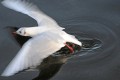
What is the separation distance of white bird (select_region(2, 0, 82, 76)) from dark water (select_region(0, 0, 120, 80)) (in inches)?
6.7

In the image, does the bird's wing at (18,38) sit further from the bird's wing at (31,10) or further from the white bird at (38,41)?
the bird's wing at (31,10)

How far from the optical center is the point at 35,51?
4598 millimetres

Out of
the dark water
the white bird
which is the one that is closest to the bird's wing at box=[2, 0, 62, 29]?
the white bird

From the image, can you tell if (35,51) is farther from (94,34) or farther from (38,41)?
(94,34)

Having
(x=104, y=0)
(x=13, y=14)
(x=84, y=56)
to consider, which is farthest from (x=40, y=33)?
(x=104, y=0)

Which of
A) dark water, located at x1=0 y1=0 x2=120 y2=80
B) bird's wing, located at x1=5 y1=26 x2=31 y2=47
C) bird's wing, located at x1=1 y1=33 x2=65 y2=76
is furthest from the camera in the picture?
bird's wing, located at x1=5 y1=26 x2=31 y2=47

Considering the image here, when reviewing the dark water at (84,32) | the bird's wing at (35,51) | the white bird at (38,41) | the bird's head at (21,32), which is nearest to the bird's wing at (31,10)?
the white bird at (38,41)

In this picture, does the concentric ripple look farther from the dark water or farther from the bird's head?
the bird's head

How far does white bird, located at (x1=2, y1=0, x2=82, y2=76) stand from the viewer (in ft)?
14.6

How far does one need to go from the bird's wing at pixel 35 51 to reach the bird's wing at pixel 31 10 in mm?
428

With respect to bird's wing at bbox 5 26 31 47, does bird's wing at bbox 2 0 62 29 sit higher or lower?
higher

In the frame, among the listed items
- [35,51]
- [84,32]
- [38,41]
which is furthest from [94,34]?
[35,51]

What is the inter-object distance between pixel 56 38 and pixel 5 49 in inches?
29.1

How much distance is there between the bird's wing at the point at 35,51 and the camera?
4.40 meters
